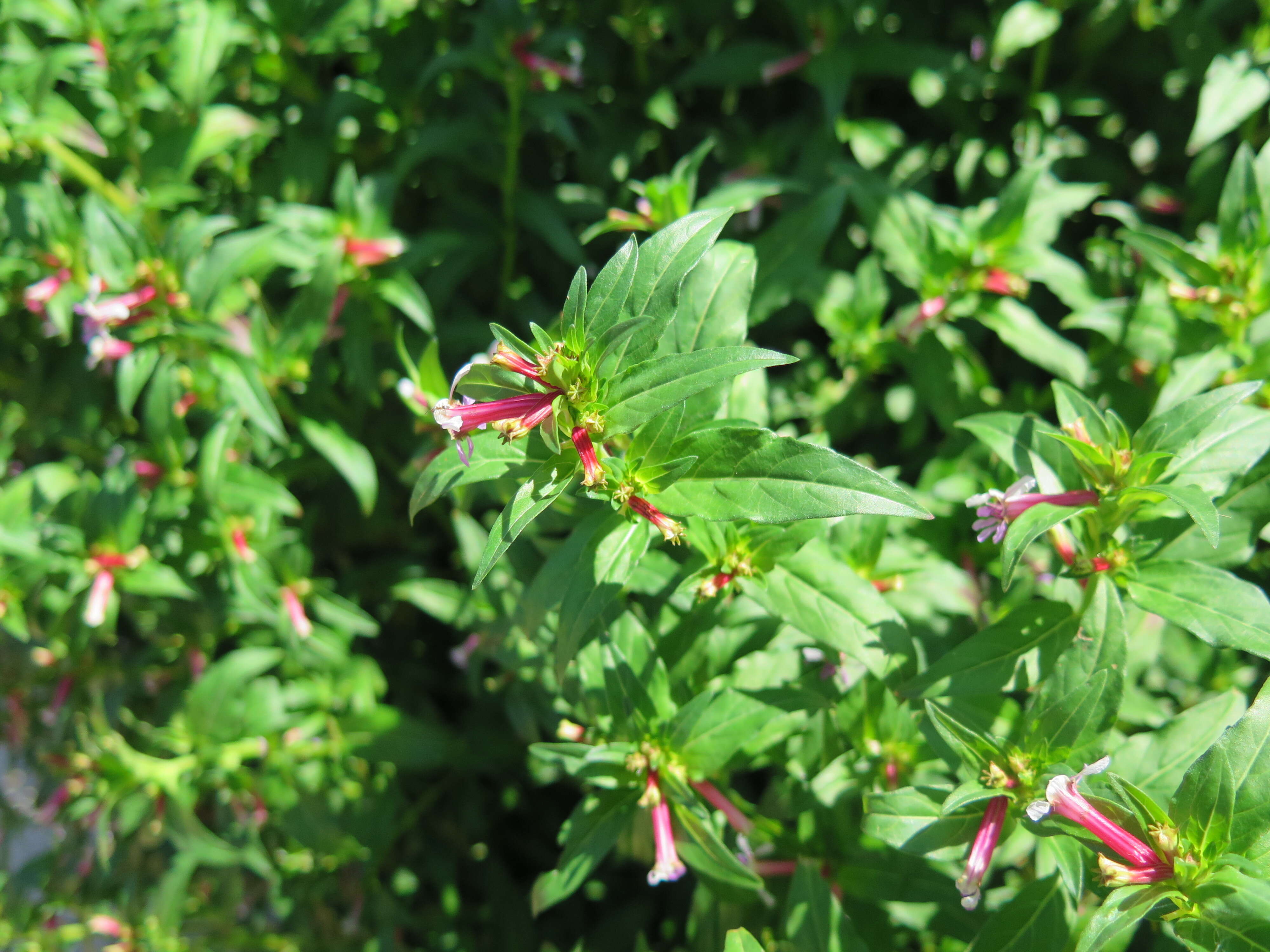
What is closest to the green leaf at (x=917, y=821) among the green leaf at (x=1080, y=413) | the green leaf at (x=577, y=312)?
the green leaf at (x=1080, y=413)

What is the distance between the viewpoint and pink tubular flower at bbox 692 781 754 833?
1.89m

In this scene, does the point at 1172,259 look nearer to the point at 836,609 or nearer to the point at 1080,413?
the point at 1080,413

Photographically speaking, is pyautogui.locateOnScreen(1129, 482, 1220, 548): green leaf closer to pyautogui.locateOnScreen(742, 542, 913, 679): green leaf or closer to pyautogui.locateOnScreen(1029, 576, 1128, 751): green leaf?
pyautogui.locateOnScreen(1029, 576, 1128, 751): green leaf

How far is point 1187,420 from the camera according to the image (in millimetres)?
1621

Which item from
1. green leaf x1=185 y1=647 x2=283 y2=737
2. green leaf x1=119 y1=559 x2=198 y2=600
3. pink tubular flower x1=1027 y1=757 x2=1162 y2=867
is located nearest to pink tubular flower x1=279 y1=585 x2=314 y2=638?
green leaf x1=185 y1=647 x2=283 y2=737

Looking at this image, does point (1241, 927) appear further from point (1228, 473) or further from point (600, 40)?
point (600, 40)

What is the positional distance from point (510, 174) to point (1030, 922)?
7.88 ft

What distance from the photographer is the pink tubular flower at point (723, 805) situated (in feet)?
6.22

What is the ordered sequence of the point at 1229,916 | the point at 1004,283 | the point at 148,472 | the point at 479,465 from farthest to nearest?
Answer: the point at 148,472
the point at 1004,283
the point at 479,465
the point at 1229,916

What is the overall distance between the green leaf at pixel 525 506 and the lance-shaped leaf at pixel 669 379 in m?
0.14

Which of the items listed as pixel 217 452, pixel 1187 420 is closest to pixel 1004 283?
pixel 1187 420

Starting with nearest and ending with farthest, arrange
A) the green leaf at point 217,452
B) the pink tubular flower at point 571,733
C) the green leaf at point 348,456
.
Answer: the pink tubular flower at point 571,733 < the green leaf at point 217,452 < the green leaf at point 348,456

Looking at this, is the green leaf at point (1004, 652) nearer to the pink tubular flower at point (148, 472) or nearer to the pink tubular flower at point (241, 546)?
the pink tubular flower at point (241, 546)

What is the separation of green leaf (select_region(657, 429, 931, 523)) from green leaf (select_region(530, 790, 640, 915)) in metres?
0.75
